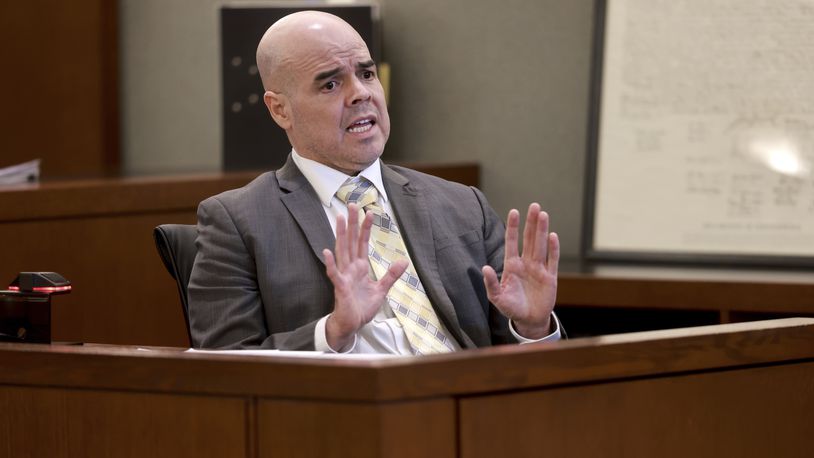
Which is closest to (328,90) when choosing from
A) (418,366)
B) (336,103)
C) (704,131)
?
(336,103)

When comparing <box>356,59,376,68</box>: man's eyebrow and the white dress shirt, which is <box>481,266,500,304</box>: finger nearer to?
the white dress shirt

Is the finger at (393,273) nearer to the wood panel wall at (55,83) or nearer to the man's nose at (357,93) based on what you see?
the man's nose at (357,93)

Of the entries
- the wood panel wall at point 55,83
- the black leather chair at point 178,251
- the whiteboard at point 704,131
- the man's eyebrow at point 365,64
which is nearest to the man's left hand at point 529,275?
the man's eyebrow at point 365,64

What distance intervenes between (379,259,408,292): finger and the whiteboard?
1.84 metres

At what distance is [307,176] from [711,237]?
1.65 meters

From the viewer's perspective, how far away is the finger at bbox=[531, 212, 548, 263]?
234 cm

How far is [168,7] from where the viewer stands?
4.98m

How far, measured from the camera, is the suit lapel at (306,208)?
263cm

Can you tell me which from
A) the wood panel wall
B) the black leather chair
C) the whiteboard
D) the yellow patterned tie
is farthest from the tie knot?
the wood panel wall

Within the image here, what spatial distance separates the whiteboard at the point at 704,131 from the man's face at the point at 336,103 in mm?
1537

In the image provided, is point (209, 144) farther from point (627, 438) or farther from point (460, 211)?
point (627, 438)

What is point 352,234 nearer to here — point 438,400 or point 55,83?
point 438,400

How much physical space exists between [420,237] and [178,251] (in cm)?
50

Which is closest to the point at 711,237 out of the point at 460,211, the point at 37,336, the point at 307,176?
the point at 460,211
